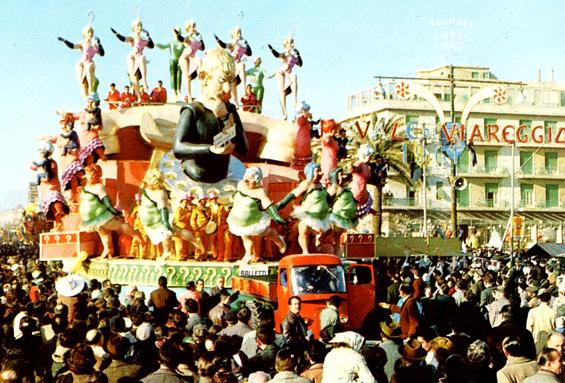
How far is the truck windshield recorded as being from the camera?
15562mm

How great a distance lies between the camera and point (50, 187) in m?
25.7

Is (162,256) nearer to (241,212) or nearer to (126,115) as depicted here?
(241,212)

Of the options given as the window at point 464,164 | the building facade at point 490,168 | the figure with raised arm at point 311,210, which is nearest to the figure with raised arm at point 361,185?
the figure with raised arm at point 311,210

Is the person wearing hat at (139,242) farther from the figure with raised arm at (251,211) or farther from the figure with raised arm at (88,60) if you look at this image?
the figure with raised arm at (88,60)

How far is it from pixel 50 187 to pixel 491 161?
146ft

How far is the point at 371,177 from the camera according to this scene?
2614 cm

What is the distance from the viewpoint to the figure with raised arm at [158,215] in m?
21.3

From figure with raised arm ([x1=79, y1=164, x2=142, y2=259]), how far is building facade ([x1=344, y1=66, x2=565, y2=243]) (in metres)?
39.5

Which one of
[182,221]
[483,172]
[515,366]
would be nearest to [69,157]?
[182,221]

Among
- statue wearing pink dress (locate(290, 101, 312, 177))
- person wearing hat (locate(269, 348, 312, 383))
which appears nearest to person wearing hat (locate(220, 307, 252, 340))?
person wearing hat (locate(269, 348, 312, 383))

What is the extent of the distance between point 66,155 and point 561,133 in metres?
48.2

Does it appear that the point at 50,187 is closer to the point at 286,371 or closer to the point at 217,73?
the point at 217,73

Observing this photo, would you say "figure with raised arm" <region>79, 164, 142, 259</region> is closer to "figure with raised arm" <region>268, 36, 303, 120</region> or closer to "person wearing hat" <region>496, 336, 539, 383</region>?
"figure with raised arm" <region>268, 36, 303, 120</region>

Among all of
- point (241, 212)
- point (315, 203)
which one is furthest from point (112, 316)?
point (315, 203)
